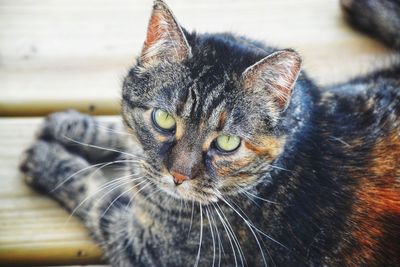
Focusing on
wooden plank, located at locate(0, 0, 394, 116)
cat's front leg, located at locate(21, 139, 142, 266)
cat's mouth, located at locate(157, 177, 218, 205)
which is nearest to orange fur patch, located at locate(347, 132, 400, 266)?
cat's mouth, located at locate(157, 177, 218, 205)

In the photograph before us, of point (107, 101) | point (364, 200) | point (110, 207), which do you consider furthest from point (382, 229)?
point (107, 101)

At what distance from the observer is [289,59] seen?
1338 millimetres

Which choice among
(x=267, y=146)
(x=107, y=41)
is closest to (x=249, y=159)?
(x=267, y=146)

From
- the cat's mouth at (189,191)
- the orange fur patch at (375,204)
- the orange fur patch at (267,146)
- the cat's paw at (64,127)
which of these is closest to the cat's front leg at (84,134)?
the cat's paw at (64,127)

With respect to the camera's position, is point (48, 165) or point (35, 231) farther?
point (48, 165)

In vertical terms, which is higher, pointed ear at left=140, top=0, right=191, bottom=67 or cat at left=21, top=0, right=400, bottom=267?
pointed ear at left=140, top=0, right=191, bottom=67

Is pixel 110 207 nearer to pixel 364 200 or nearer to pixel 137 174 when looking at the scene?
pixel 137 174

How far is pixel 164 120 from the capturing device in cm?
144

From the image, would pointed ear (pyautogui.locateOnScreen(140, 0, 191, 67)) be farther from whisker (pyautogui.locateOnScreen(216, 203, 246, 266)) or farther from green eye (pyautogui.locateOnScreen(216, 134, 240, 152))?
whisker (pyautogui.locateOnScreen(216, 203, 246, 266))

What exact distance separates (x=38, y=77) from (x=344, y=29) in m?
1.07

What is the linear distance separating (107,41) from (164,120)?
829 mm

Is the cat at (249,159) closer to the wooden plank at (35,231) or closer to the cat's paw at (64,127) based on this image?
the wooden plank at (35,231)

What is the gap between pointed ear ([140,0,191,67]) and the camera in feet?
4.57

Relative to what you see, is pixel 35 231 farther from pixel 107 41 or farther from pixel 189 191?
pixel 107 41
